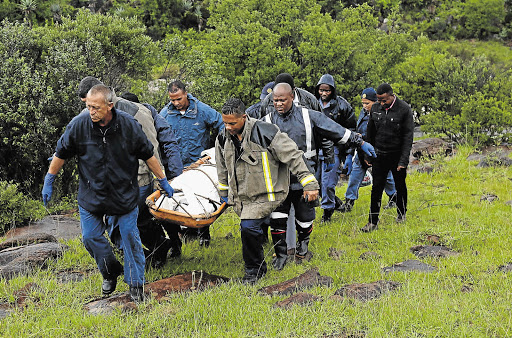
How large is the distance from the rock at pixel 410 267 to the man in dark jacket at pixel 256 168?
51.2 inches

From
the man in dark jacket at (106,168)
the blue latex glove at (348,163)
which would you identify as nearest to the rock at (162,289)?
the man in dark jacket at (106,168)

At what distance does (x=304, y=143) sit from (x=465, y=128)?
42.0 feet

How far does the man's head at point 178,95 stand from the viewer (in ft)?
22.3

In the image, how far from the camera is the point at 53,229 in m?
9.10

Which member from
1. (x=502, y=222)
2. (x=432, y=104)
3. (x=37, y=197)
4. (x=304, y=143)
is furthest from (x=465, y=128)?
(x=37, y=197)

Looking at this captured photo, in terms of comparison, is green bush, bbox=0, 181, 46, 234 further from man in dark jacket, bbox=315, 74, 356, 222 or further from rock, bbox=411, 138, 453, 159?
rock, bbox=411, 138, 453, 159

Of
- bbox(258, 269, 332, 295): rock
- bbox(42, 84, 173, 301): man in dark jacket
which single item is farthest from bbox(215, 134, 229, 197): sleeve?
bbox(258, 269, 332, 295): rock

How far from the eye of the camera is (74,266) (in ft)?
21.2

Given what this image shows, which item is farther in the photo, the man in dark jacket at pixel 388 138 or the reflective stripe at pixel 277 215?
the man in dark jacket at pixel 388 138

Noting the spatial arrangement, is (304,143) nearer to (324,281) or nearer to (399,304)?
(324,281)

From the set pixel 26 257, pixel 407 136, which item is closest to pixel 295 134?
pixel 407 136

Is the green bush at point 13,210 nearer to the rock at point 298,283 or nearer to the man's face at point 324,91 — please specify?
the man's face at point 324,91

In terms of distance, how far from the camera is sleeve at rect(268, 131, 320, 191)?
519 cm

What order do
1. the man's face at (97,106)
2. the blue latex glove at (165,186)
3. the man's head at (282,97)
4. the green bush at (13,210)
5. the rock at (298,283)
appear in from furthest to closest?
1. the green bush at (13,210)
2. the man's head at (282,97)
3. the blue latex glove at (165,186)
4. the rock at (298,283)
5. the man's face at (97,106)
